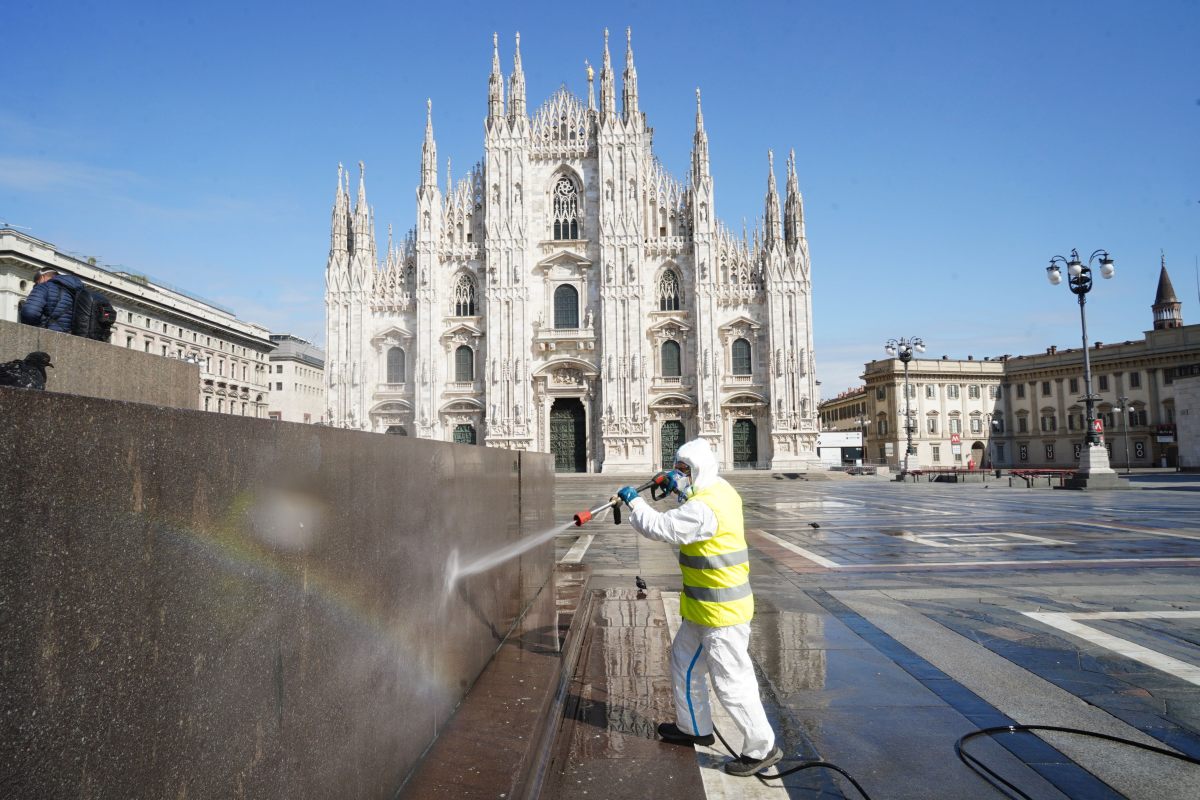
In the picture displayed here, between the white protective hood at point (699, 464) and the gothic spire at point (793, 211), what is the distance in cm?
3612

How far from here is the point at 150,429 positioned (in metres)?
1.61

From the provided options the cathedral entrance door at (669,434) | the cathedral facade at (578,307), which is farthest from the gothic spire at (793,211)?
the cathedral entrance door at (669,434)

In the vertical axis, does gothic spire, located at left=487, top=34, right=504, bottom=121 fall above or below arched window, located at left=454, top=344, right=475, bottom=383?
above

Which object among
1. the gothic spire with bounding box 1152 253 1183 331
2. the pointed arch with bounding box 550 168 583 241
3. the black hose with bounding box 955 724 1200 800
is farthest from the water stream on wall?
the gothic spire with bounding box 1152 253 1183 331

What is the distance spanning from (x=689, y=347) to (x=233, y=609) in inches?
1471

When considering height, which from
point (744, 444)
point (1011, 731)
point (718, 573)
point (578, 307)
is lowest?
point (1011, 731)

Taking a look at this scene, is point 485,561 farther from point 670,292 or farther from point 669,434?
point 670,292

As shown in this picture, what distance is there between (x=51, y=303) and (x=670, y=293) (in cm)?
3506

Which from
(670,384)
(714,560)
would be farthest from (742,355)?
(714,560)

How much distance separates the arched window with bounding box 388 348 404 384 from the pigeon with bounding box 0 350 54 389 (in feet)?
121

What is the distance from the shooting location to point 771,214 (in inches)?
1507

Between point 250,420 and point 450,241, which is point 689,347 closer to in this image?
point 450,241

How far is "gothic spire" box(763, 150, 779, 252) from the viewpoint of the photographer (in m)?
38.2

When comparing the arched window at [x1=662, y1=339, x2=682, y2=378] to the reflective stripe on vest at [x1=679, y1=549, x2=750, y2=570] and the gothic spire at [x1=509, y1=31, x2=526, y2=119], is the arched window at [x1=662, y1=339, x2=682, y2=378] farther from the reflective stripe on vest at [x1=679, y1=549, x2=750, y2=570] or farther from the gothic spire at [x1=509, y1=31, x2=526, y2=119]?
the reflective stripe on vest at [x1=679, y1=549, x2=750, y2=570]
